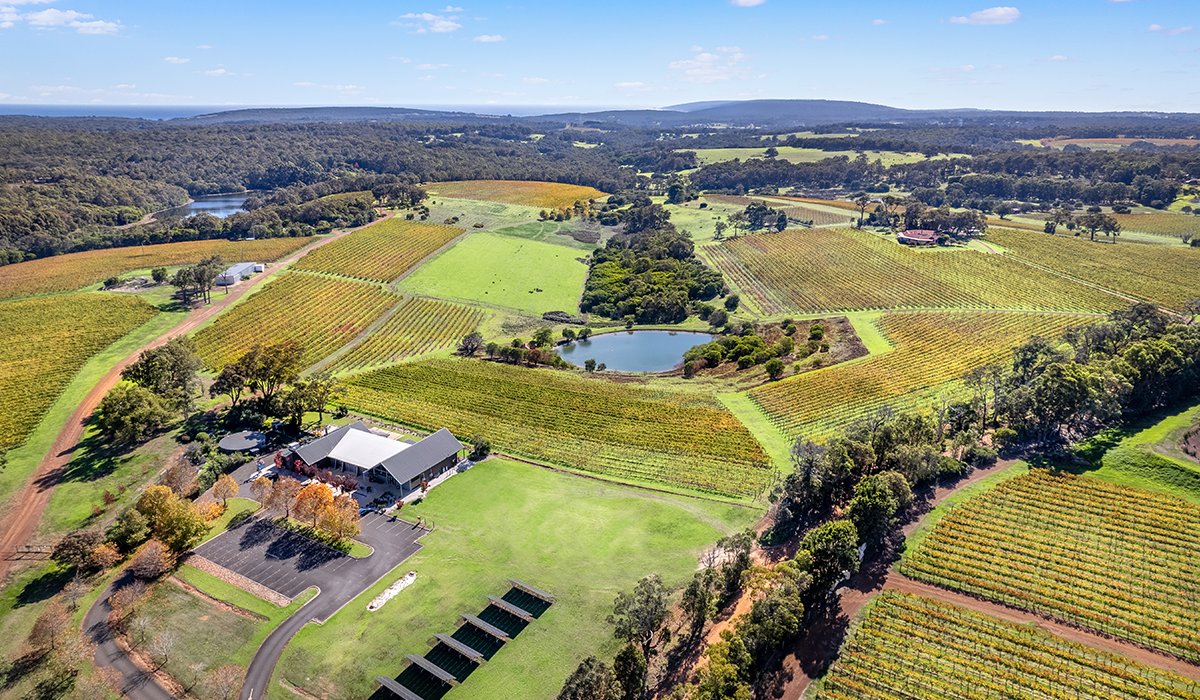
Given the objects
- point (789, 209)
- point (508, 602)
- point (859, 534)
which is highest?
point (789, 209)

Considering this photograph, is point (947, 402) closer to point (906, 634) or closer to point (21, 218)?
point (906, 634)

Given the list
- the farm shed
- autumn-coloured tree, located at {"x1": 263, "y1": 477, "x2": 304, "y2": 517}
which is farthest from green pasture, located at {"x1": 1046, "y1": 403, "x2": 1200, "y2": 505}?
the farm shed

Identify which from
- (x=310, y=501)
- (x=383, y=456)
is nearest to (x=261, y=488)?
(x=310, y=501)

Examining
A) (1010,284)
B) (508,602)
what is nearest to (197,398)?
(508,602)

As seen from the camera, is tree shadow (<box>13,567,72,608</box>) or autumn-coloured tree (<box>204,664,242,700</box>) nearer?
autumn-coloured tree (<box>204,664,242,700</box>)

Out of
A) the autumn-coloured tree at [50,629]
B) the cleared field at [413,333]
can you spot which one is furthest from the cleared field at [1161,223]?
the autumn-coloured tree at [50,629]

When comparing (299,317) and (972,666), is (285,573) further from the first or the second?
(299,317)

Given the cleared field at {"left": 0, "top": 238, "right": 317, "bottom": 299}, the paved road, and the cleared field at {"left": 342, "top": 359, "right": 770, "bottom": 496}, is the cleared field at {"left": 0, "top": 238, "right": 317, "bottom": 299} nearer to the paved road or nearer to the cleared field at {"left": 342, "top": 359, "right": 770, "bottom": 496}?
the cleared field at {"left": 342, "top": 359, "right": 770, "bottom": 496}
